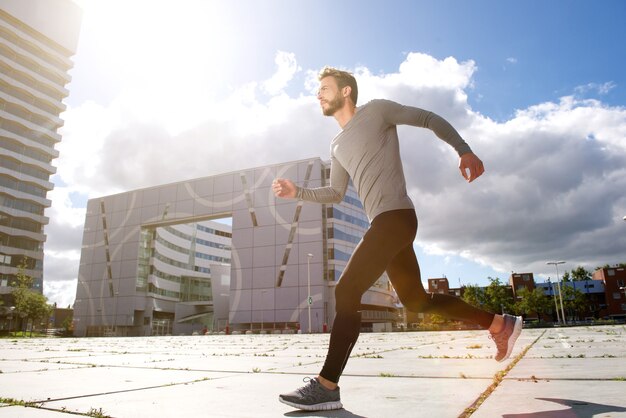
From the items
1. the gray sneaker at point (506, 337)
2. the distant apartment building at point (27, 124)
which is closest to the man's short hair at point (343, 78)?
the gray sneaker at point (506, 337)

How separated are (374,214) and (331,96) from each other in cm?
96

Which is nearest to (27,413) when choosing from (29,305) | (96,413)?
(96,413)

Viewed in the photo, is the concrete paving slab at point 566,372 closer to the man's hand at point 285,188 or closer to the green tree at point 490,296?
the man's hand at point 285,188

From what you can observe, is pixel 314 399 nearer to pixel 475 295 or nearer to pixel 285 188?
pixel 285 188

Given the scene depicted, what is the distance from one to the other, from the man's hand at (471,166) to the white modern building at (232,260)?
130ft

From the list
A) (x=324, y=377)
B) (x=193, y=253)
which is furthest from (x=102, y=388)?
(x=193, y=253)

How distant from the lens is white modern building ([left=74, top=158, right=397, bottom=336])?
48250 mm

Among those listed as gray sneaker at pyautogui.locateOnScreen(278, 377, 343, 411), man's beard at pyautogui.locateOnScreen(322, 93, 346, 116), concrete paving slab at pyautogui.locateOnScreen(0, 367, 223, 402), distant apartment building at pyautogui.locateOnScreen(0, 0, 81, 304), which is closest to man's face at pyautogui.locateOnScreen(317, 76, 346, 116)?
man's beard at pyautogui.locateOnScreen(322, 93, 346, 116)

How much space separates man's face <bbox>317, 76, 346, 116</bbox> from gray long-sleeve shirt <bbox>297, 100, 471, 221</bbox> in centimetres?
16

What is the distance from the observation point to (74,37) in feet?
255

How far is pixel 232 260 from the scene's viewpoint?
52.2m

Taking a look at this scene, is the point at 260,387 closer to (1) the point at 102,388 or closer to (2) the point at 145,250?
(1) the point at 102,388

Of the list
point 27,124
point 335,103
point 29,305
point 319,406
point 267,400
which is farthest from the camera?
point 27,124

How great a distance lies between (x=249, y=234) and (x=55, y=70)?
5019 centimetres
